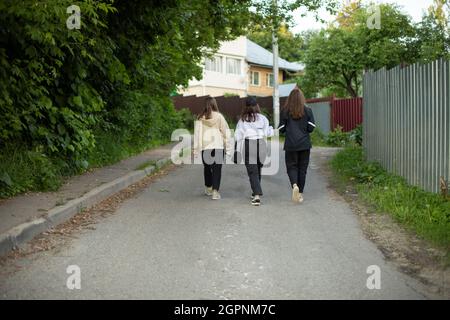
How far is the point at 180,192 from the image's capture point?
Answer: 10.5 m

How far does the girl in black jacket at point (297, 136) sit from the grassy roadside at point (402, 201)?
1063 mm

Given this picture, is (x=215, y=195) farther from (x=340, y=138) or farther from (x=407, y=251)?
(x=340, y=138)

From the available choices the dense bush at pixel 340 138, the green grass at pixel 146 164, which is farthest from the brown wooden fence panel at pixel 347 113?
the green grass at pixel 146 164

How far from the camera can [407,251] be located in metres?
6.02

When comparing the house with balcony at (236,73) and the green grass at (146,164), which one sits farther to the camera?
the house with balcony at (236,73)

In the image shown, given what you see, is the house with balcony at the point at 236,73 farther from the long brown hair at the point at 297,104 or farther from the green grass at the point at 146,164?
the long brown hair at the point at 297,104

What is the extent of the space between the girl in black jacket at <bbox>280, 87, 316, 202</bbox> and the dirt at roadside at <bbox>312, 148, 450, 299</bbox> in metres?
0.98

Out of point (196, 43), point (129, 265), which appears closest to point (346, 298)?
point (129, 265)

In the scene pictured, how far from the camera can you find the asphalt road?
4.65 metres

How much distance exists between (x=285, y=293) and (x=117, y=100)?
11050mm

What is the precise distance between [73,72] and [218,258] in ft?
19.0

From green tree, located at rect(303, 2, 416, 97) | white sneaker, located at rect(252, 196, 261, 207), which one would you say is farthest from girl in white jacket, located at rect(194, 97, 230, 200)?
green tree, located at rect(303, 2, 416, 97)

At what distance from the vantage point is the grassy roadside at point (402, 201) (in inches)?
260

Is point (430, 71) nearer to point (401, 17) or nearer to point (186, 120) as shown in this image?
point (401, 17)
